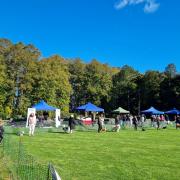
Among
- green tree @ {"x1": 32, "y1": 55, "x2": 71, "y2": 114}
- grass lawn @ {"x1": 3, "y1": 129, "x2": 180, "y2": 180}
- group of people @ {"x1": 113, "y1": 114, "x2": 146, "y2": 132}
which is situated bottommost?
grass lawn @ {"x1": 3, "y1": 129, "x2": 180, "y2": 180}

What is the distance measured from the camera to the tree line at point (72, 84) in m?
64.8

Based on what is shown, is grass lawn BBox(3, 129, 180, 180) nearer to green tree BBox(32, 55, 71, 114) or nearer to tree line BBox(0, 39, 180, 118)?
tree line BBox(0, 39, 180, 118)

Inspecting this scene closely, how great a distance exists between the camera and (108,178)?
41.0ft

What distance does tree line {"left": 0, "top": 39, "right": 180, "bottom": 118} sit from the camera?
212 ft

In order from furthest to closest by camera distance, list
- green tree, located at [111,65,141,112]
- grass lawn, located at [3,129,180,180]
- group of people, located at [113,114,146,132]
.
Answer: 1. green tree, located at [111,65,141,112]
2. group of people, located at [113,114,146,132]
3. grass lawn, located at [3,129,180,180]

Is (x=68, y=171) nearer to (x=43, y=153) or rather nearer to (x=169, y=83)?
(x=43, y=153)

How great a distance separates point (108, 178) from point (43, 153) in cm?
628

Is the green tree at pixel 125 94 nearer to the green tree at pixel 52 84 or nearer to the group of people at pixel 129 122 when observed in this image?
the green tree at pixel 52 84

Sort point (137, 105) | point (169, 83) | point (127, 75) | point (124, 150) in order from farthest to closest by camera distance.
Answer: point (127, 75) → point (137, 105) → point (169, 83) → point (124, 150)

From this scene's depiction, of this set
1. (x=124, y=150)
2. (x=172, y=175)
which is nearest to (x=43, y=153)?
(x=124, y=150)

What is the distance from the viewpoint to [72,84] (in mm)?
87312

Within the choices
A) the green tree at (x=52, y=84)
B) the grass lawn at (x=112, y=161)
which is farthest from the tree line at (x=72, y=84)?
the grass lawn at (x=112, y=161)

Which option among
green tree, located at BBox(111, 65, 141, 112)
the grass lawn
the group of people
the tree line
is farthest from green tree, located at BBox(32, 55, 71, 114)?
the grass lawn

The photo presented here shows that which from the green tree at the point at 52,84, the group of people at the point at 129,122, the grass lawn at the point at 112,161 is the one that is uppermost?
the green tree at the point at 52,84
